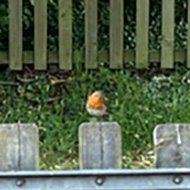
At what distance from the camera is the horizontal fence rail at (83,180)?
5.66 feet

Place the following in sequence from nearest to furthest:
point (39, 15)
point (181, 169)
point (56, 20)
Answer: point (181, 169), point (39, 15), point (56, 20)

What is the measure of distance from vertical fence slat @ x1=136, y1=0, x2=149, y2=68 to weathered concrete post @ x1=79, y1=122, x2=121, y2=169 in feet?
13.0

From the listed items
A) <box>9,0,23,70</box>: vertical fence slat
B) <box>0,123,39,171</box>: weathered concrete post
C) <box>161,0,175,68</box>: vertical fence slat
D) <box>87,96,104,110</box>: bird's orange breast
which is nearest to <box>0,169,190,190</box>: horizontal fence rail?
<box>0,123,39,171</box>: weathered concrete post

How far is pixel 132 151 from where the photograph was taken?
179 inches

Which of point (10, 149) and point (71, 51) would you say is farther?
point (71, 51)

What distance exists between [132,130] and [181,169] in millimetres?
3031

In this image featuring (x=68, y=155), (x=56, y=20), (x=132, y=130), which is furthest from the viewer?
(x=56, y=20)

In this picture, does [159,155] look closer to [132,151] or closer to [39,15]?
[132,151]

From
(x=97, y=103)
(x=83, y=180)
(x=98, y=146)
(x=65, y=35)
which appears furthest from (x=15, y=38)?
(x=83, y=180)

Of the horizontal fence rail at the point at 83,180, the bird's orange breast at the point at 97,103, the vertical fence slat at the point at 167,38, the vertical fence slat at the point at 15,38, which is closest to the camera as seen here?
the horizontal fence rail at the point at 83,180

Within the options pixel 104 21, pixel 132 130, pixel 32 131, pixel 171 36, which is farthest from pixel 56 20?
pixel 32 131

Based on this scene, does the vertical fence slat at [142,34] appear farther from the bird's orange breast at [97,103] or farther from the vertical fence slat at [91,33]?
the bird's orange breast at [97,103]

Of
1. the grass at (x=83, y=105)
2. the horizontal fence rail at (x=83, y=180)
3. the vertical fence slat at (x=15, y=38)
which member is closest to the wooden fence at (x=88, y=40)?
the vertical fence slat at (x=15, y=38)

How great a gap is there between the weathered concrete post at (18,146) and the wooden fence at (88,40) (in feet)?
12.8
